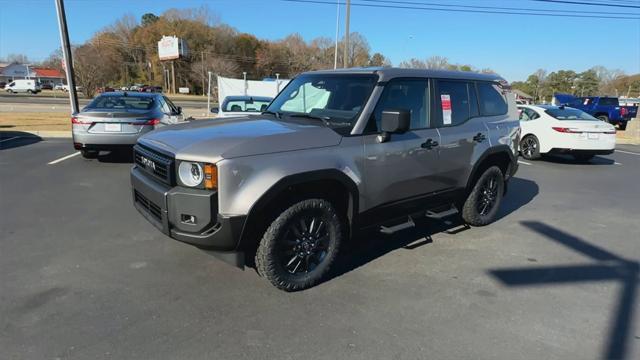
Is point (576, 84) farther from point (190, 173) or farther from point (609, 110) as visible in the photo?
point (190, 173)

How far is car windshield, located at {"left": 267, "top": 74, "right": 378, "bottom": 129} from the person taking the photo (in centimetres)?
402

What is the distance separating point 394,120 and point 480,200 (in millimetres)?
2591

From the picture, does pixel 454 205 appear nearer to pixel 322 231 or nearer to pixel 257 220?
pixel 322 231

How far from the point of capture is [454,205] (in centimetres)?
520

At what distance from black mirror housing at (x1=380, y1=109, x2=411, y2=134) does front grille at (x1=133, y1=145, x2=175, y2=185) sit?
1796 millimetres

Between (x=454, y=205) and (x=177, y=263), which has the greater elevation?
(x=454, y=205)

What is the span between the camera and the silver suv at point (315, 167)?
3195mm

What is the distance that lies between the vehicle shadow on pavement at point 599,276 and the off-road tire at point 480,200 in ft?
3.11

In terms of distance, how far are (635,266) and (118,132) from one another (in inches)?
333

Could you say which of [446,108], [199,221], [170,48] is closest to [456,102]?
[446,108]

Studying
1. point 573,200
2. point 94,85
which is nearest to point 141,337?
point 573,200

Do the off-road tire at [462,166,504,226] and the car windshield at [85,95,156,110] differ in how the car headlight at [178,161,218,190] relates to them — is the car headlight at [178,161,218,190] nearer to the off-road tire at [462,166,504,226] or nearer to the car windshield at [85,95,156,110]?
the off-road tire at [462,166,504,226]

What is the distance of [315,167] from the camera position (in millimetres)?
3482

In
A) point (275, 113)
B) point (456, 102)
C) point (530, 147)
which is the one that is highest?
point (456, 102)
